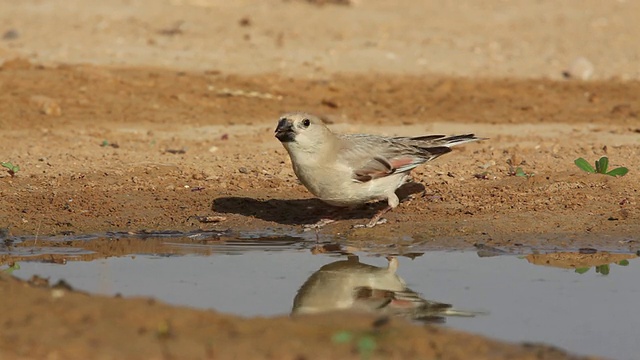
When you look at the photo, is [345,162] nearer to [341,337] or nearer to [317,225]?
[317,225]

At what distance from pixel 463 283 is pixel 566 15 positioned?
1244 cm

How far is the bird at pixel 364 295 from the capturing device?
7.75 meters

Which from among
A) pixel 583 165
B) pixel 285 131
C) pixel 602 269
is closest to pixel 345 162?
pixel 285 131

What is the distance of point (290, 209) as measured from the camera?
1059 cm

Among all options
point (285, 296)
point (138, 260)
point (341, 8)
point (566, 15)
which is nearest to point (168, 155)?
point (138, 260)

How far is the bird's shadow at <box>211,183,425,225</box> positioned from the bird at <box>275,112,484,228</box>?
0.85ft

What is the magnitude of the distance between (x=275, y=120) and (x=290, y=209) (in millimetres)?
3631

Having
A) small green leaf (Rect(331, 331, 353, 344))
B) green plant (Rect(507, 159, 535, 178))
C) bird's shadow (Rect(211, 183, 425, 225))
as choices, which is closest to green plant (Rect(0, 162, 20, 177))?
bird's shadow (Rect(211, 183, 425, 225))

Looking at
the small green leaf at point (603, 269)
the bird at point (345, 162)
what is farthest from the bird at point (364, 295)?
the small green leaf at point (603, 269)

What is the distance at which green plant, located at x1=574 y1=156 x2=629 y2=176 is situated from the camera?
36.0 ft

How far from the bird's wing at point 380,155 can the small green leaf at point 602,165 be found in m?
1.56

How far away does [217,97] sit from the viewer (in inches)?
589

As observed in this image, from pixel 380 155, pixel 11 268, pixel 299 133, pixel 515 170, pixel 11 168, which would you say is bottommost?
pixel 11 268

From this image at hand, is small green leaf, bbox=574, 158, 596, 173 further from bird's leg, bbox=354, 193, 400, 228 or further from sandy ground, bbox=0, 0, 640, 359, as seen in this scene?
bird's leg, bbox=354, 193, 400, 228
